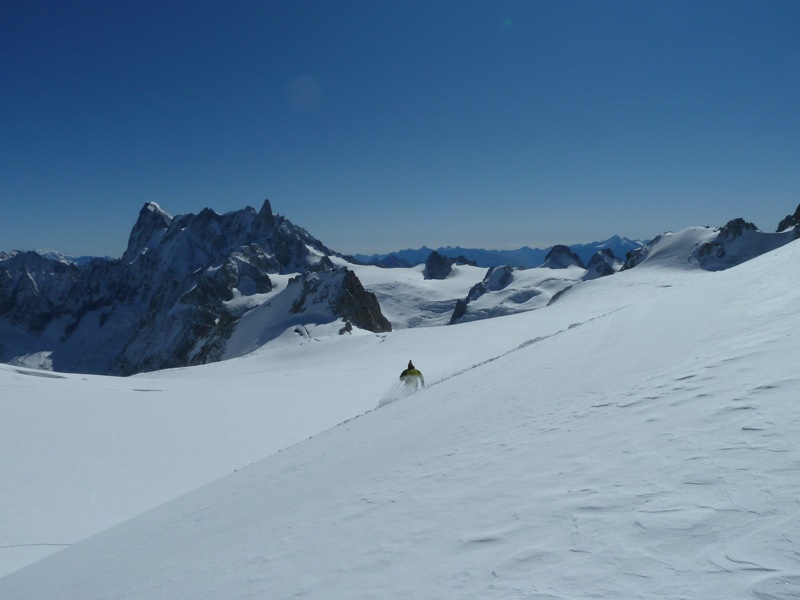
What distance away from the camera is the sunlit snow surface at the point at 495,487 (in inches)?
109

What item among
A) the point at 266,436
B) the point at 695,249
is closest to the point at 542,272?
the point at 695,249

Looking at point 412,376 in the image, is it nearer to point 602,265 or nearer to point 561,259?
point 602,265

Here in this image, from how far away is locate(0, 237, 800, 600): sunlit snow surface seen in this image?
9.11 feet

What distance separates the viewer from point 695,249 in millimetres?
69812

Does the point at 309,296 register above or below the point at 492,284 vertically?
below

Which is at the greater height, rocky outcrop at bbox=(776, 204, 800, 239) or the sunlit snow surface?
rocky outcrop at bbox=(776, 204, 800, 239)

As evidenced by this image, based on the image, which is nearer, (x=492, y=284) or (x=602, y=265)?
(x=492, y=284)

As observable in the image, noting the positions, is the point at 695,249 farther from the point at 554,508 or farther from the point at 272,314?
the point at 554,508

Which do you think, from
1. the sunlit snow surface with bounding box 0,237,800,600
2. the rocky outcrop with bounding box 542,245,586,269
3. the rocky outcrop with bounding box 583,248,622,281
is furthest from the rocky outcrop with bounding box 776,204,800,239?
the rocky outcrop with bounding box 542,245,586,269

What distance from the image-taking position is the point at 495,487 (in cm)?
439

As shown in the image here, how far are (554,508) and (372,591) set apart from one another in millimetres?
1506

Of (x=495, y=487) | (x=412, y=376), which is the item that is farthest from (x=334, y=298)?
(x=495, y=487)

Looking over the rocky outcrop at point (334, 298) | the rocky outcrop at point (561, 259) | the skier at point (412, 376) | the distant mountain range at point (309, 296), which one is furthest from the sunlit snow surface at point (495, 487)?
the rocky outcrop at point (561, 259)

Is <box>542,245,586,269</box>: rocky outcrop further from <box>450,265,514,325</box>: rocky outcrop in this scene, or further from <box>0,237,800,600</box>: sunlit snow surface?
<box>0,237,800,600</box>: sunlit snow surface
